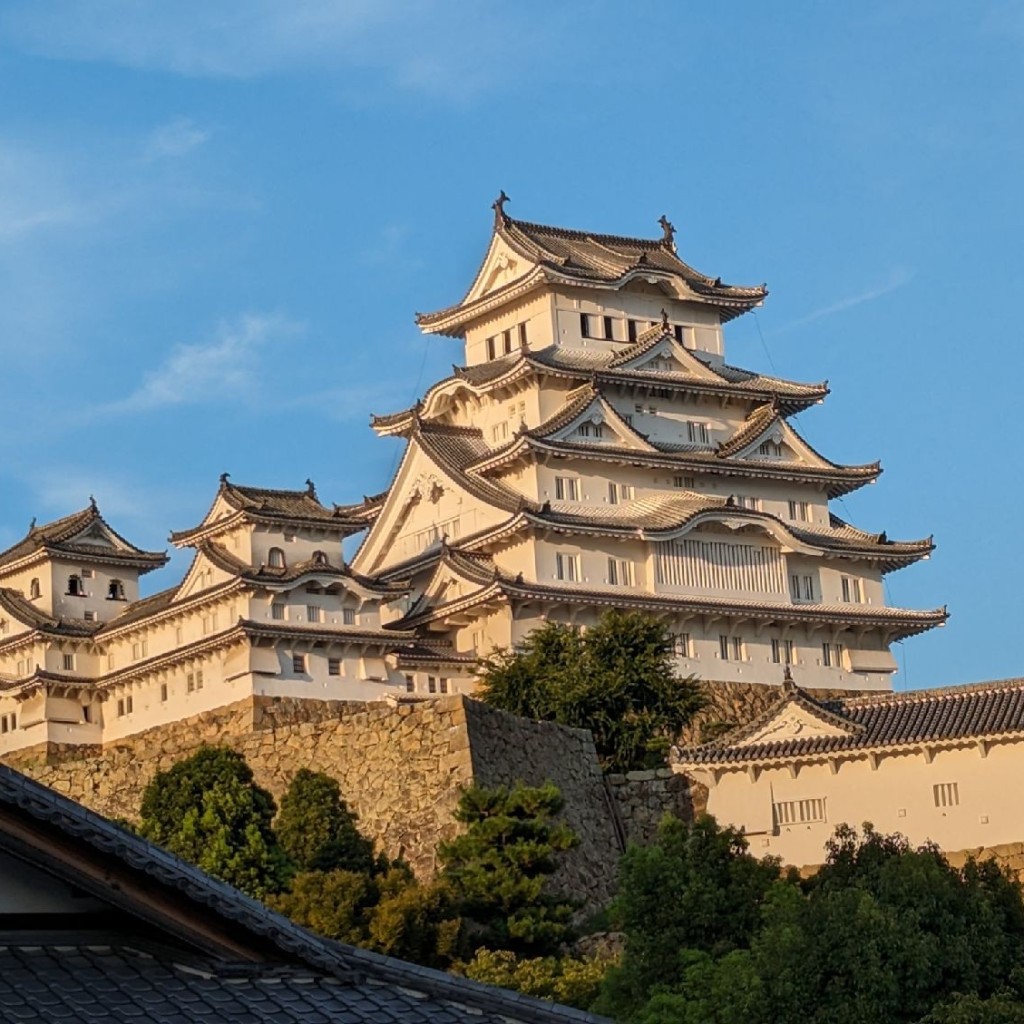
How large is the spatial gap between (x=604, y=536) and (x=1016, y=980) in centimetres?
2890

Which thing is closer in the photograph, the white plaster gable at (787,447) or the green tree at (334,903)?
the green tree at (334,903)

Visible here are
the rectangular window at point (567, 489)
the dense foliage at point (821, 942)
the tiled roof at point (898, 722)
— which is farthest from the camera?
the rectangular window at point (567, 489)

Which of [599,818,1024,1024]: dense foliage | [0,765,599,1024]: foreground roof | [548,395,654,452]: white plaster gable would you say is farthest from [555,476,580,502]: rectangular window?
[0,765,599,1024]: foreground roof

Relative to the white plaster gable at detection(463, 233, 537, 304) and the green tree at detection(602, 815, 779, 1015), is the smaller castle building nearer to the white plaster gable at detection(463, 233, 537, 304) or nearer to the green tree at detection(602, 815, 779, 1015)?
the white plaster gable at detection(463, 233, 537, 304)


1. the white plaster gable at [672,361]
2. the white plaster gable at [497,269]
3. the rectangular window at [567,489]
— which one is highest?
the white plaster gable at [497,269]

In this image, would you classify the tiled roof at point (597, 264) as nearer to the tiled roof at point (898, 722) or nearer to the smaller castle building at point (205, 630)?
the smaller castle building at point (205, 630)

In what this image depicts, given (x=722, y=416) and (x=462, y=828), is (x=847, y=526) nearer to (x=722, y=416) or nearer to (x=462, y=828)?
(x=722, y=416)

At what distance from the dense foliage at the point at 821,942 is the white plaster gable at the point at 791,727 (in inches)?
407

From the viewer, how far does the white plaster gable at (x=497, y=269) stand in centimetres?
5709

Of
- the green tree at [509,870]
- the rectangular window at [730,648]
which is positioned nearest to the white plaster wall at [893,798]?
the green tree at [509,870]

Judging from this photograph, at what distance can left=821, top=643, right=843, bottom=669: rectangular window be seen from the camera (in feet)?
179

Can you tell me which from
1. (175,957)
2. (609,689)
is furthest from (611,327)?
(175,957)

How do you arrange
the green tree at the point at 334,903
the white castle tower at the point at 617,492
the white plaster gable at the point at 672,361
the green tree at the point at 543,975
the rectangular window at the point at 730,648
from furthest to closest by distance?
the white plaster gable at the point at 672,361
the rectangular window at the point at 730,648
the white castle tower at the point at 617,492
the green tree at the point at 334,903
the green tree at the point at 543,975

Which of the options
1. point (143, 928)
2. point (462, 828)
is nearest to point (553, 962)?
point (462, 828)
